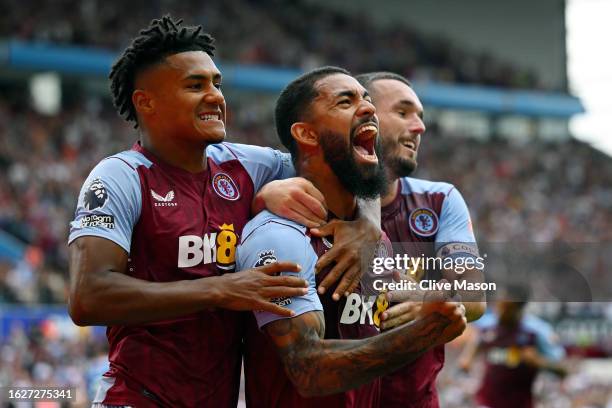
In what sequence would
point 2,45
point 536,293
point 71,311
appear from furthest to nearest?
1. point 2,45
2. point 536,293
3. point 71,311

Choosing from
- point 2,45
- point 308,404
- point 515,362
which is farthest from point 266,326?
point 2,45

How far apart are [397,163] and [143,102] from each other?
163cm

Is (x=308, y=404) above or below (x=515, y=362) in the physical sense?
below

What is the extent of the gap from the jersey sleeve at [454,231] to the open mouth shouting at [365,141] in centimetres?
91

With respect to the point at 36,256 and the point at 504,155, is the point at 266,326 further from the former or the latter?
the point at 504,155

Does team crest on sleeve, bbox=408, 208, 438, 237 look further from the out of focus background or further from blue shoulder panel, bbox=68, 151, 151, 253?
the out of focus background

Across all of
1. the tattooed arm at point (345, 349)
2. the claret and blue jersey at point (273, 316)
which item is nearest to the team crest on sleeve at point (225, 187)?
the claret and blue jersey at point (273, 316)

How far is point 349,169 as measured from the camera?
14.3 ft

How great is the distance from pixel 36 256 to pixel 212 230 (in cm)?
1418

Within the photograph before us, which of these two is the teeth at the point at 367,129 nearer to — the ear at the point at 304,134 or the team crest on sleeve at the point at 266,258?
the ear at the point at 304,134

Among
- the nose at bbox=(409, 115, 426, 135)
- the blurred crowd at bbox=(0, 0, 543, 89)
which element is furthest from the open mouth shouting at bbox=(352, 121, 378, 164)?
the blurred crowd at bbox=(0, 0, 543, 89)

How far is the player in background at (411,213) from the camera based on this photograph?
5.12 meters

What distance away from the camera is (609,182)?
35250 mm

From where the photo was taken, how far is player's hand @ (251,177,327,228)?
418 centimetres
